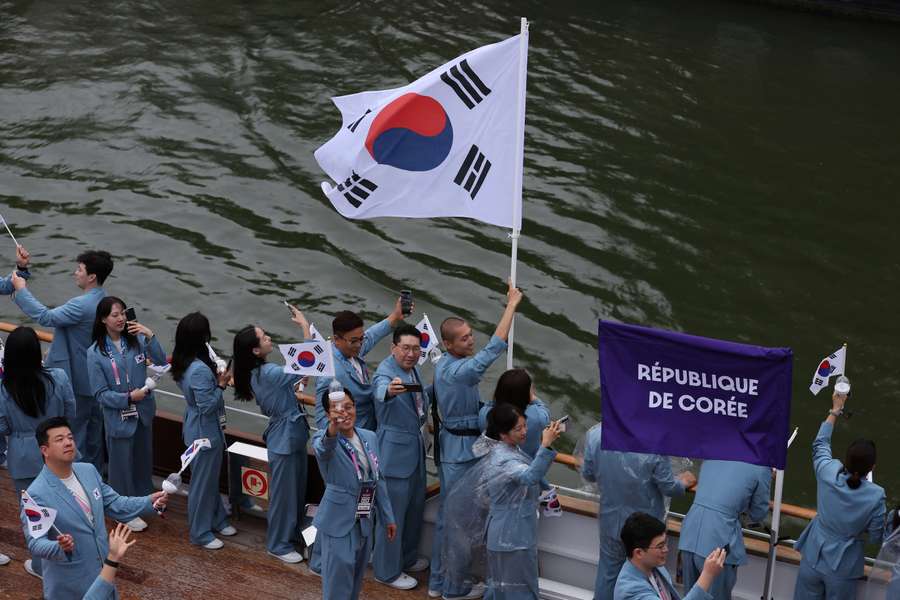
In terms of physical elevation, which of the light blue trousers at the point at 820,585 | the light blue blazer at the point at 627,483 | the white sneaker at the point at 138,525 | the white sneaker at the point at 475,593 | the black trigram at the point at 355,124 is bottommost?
the white sneaker at the point at 138,525

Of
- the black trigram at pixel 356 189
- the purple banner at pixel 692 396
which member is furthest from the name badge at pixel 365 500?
the black trigram at pixel 356 189

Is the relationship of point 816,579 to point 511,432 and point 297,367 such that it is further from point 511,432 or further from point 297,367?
point 297,367

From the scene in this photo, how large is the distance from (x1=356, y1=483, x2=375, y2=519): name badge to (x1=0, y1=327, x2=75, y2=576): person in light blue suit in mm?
2045

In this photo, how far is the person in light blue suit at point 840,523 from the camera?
703 centimetres

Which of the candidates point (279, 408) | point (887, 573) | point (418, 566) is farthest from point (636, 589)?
point (279, 408)

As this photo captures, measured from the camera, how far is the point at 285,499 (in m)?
8.16

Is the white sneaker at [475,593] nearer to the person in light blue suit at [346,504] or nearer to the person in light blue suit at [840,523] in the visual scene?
the person in light blue suit at [346,504]

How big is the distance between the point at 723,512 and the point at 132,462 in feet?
13.0

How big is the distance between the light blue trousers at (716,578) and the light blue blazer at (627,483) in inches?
11.2

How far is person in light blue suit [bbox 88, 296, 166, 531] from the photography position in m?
8.21

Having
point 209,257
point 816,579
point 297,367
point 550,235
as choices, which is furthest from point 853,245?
point 297,367

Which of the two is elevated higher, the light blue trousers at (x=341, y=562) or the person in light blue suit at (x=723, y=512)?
the person in light blue suit at (x=723, y=512)

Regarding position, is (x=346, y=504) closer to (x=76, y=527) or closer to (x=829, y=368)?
(x=76, y=527)

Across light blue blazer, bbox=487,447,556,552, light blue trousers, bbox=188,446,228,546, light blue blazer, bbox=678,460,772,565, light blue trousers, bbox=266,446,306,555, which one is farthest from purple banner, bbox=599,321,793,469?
light blue trousers, bbox=188,446,228,546
